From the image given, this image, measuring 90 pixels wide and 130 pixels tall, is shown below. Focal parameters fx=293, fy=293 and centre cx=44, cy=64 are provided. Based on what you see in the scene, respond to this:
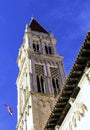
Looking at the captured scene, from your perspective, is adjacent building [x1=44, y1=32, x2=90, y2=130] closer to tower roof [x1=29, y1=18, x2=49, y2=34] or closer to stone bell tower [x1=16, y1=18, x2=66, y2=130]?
stone bell tower [x1=16, y1=18, x2=66, y2=130]

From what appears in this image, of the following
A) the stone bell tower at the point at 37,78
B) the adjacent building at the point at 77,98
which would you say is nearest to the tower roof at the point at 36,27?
the stone bell tower at the point at 37,78

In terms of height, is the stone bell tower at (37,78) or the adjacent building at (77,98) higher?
the stone bell tower at (37,78)

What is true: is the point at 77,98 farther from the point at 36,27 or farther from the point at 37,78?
the point at 36,27

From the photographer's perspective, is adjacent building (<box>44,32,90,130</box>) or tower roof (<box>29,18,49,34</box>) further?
tower roof (<box>29,18,49,34</box>)

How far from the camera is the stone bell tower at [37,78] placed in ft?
88.8

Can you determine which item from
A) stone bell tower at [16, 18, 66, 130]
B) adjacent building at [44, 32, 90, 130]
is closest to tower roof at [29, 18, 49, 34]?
stone bell tower at [16, 18, 66, 130]

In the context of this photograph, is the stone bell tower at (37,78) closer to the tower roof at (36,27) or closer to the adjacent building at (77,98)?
the tower roof at (36,27)

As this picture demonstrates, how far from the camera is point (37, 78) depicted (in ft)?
104

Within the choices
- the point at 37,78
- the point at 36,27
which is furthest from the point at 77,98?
the point at 36,27

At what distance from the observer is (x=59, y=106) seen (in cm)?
1365

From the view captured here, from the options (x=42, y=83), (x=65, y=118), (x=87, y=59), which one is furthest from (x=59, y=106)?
(x=42, y=83)

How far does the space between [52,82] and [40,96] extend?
3.67 m

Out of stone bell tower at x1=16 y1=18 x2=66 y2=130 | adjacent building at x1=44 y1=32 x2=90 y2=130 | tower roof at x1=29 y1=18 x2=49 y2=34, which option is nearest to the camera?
adjacent building at x1=44 y1=32 x2=90 y2=130

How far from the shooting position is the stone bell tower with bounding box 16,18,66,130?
27.1 metres
